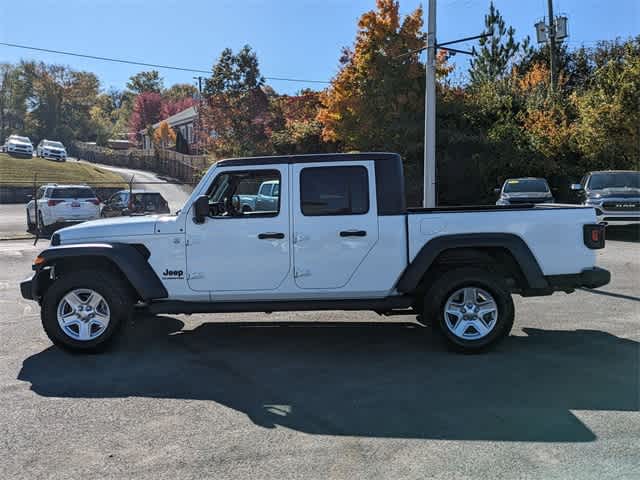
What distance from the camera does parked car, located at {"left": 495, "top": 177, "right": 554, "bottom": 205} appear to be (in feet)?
61.4

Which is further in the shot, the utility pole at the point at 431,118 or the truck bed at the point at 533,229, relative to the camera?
the utility pole at the point at 431,118

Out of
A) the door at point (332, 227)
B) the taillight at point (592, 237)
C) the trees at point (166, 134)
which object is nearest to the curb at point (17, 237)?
the door at point (332, 227)

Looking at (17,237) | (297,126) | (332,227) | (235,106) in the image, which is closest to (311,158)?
(332,227)

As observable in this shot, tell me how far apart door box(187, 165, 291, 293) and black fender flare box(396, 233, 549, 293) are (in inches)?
47.2

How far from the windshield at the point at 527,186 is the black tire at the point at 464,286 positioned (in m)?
14.4

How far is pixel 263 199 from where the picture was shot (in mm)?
6129

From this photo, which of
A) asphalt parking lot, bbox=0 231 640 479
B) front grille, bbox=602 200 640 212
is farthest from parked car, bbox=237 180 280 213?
front grille, bbox=602 200 640 212

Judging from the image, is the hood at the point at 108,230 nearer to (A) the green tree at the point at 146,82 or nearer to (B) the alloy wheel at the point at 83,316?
(B) the alloy wheel at the point at 83,316

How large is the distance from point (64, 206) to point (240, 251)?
1476 centimetres

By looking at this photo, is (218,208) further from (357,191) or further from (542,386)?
(542,386)

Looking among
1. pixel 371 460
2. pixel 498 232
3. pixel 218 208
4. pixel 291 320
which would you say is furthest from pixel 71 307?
pixel 498 232

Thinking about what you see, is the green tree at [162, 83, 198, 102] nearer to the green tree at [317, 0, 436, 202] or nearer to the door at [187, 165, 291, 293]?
the green tree at [317, 0, 436, 202]

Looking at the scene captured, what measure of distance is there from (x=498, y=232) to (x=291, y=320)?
285 centimetres

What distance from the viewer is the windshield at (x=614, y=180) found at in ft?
55.5
